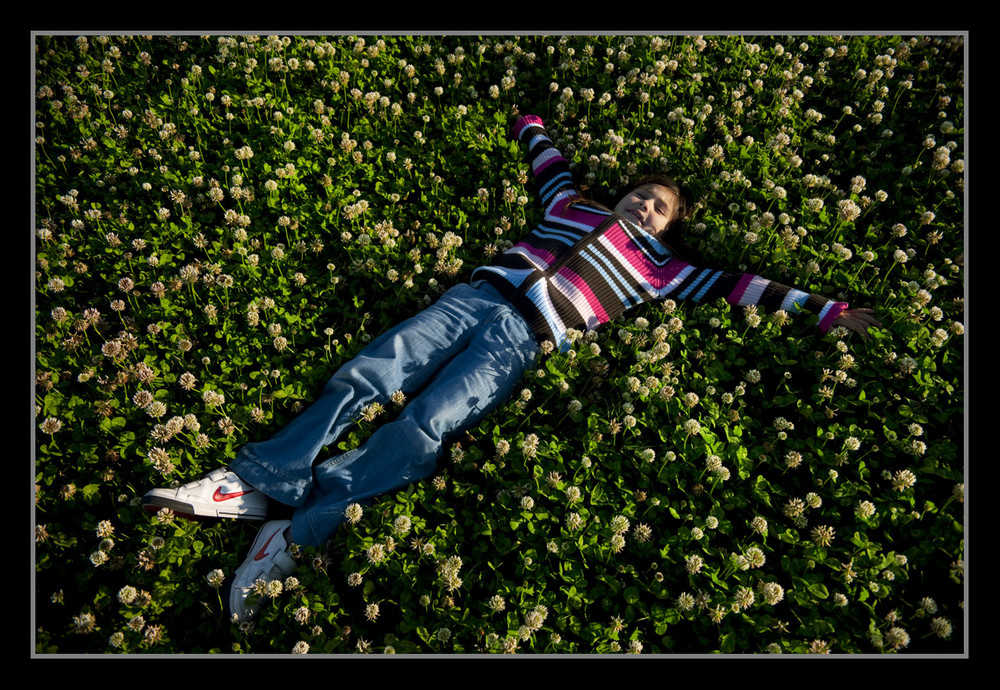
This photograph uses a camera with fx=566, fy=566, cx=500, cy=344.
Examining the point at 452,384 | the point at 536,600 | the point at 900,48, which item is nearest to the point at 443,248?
the point at 452,384

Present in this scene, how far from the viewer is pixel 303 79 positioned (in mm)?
5141

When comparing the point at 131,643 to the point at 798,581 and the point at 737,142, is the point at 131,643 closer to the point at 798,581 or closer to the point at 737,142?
the point at 798,581

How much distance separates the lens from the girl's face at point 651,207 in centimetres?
426

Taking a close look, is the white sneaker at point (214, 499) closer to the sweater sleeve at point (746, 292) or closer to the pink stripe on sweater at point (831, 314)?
the sweater sleeve at point (746, 292)

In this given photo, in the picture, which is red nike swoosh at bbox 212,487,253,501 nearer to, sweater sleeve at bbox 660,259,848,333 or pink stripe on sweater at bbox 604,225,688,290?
pink stripe on sweater at bbox 604,225,688,290

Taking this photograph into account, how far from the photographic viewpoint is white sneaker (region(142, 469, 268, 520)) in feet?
9.70

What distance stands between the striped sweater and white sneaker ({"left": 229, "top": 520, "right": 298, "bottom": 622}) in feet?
6.28

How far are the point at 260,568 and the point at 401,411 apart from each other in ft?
3.57

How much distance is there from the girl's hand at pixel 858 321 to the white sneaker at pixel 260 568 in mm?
3658

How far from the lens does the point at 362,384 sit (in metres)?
3.26

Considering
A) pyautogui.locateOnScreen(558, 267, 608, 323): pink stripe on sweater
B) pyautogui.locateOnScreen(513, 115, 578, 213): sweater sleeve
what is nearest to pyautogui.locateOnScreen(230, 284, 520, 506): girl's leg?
pyautogui.locateOnScreen(558, 267, 608, 323): pink stripe on sweater

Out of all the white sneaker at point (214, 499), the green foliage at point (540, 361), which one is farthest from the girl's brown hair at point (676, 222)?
the white sneaker at point (214, 499)

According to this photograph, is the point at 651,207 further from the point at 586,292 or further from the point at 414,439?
the point at 414,439

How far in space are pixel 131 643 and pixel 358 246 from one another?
2740mm
